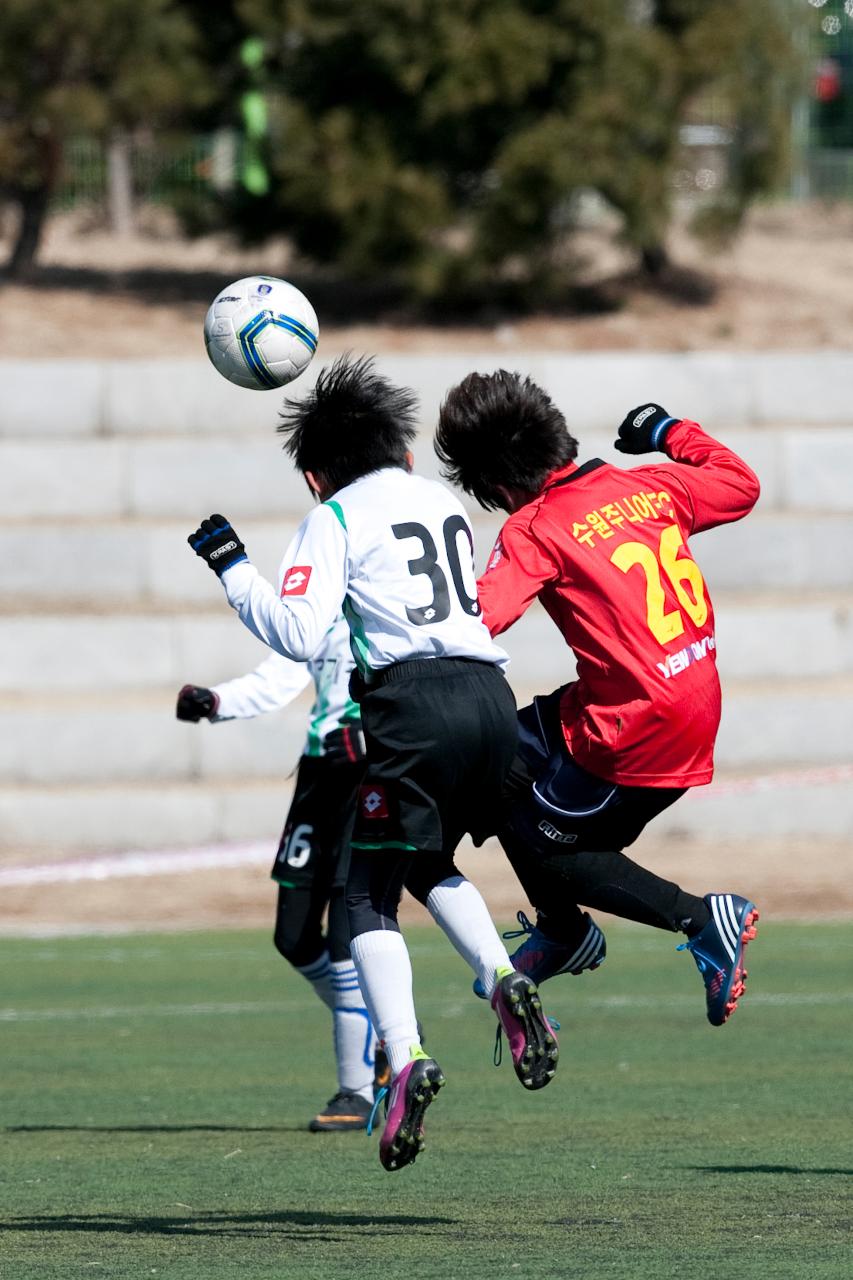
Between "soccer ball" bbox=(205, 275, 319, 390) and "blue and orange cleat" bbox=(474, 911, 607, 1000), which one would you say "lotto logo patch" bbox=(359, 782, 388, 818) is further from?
"soccer ball" bbox=(205, 275, 319, 390)

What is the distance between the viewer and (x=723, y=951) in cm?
609

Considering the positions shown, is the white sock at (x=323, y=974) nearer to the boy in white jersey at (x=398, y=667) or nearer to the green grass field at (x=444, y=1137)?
the green grass field at (x=444, y=1137)

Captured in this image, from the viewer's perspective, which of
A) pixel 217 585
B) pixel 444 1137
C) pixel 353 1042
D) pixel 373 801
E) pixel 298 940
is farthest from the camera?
pixel 217 585

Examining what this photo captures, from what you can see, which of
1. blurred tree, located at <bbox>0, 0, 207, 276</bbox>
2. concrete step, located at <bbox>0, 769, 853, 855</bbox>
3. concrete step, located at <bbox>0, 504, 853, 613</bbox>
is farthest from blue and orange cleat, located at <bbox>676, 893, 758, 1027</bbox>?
blurred tree, located at <bbox>0, 0, 207, 276</bbox>

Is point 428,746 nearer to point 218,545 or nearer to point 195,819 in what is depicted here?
point 218,545

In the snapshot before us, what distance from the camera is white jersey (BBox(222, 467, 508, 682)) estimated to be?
5.82 meters

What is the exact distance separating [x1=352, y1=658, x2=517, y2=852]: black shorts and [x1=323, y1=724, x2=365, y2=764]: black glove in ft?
7.64

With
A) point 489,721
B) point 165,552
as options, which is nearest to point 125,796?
point 165,552

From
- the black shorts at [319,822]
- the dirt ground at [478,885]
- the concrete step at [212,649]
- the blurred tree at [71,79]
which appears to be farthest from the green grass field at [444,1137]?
the blurred tree at [71,79]

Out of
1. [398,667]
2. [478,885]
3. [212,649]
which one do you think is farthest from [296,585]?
[212,649]

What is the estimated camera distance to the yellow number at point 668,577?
19.7 ft

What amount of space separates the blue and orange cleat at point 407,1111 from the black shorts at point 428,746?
638mm

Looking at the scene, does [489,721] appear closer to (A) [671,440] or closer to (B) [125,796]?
(A) [671,440]

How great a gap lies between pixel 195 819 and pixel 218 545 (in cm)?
1161
